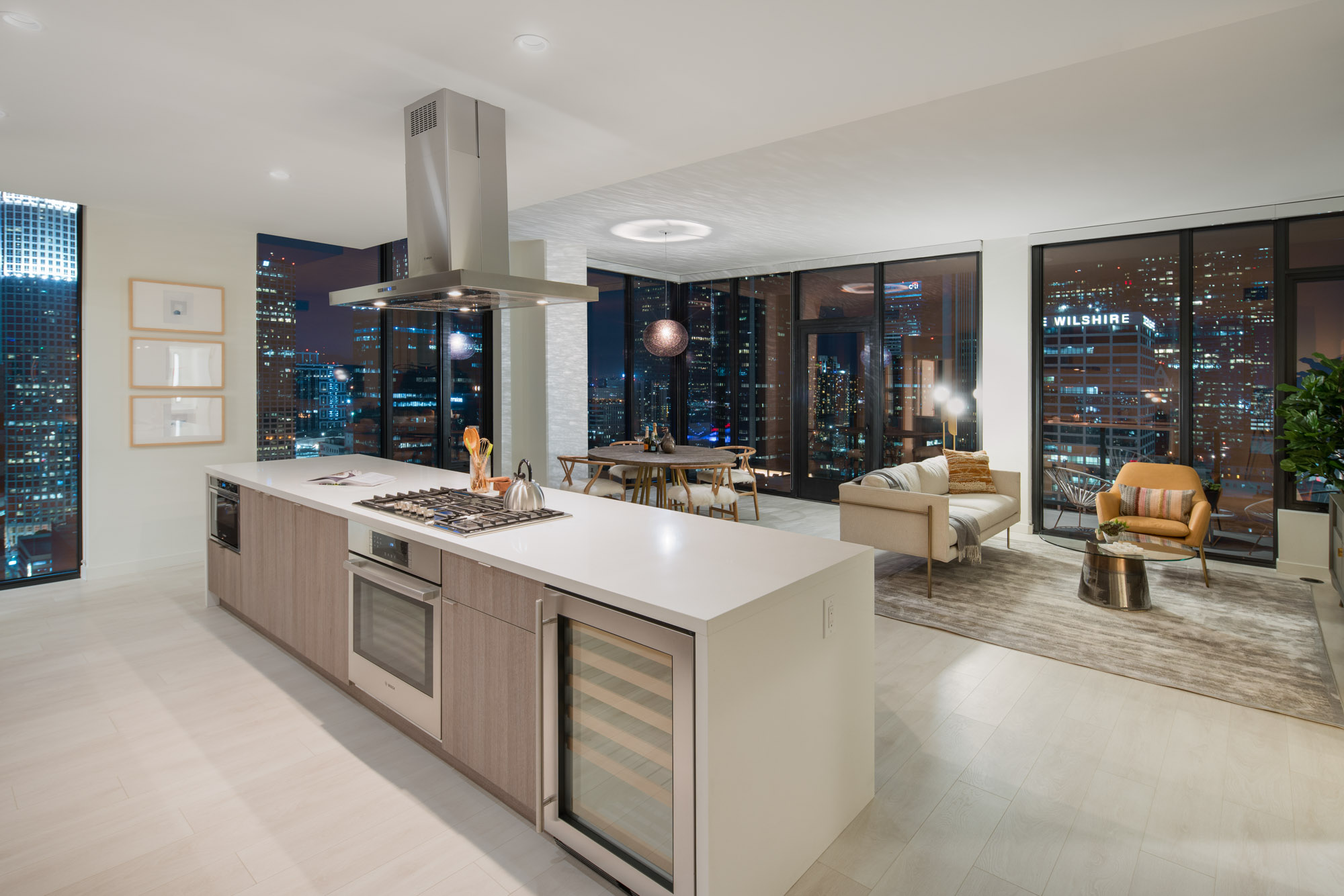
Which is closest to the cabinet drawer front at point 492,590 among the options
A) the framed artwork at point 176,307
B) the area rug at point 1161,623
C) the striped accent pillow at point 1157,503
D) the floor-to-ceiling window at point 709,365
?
the area rug at point 1161,623

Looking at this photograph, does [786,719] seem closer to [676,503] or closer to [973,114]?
[973,114]

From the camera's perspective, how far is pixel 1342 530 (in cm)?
388

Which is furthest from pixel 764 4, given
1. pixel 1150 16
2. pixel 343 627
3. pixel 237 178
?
pixel 237 178

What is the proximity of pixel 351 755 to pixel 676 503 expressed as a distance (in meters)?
3.76

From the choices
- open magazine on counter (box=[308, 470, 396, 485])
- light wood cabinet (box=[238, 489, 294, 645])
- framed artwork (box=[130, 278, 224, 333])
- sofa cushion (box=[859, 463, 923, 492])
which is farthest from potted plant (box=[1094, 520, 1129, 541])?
framed artwork (box=[130, 278, 224, 333])

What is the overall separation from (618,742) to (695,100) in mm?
2467

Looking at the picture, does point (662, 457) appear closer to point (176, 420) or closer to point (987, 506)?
point (987, 506)

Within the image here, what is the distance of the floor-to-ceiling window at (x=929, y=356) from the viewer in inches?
263

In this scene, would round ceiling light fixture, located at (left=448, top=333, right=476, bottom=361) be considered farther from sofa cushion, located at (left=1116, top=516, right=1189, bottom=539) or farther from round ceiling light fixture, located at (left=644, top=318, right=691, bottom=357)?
sofa cushion, located at (left=1116, top=516, right=1189, bottom=539)

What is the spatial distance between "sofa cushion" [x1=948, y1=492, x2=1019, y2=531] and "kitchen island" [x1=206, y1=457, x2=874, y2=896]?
3140mm

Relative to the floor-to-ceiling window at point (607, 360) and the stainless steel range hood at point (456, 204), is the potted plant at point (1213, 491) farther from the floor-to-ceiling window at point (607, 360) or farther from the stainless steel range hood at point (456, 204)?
the floor-to-ceiling window at point (607, 360)

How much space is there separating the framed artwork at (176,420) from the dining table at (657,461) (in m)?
2.88

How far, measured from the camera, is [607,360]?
26.4ft

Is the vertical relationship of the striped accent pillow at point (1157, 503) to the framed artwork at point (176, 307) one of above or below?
below
